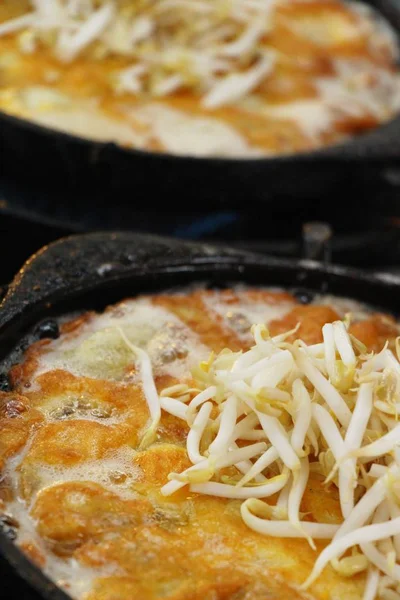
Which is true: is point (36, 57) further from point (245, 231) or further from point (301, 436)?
point (301, 436)

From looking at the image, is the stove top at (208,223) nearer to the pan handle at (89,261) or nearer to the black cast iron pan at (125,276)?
the black cast iron pan at (125,276)

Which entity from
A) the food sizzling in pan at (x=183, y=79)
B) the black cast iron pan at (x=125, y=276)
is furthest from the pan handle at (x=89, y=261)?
the food sizzling in pan at (x=183, y=79)

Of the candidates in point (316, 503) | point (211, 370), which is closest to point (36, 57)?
point (211, 370)

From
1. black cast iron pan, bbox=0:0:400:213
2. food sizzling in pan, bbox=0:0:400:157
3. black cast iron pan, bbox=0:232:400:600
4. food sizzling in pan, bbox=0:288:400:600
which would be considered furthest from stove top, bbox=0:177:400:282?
food sizzling in pan, bbox=0:288:400:600

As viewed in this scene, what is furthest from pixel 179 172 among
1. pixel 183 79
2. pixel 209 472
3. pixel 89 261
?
pixel 209 472

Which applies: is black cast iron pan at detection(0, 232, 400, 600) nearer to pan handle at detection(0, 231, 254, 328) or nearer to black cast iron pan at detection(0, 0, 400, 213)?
pan handle at detection(0, 231, 254, 328)

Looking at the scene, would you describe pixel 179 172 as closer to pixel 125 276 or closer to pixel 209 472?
pixel 125 276
